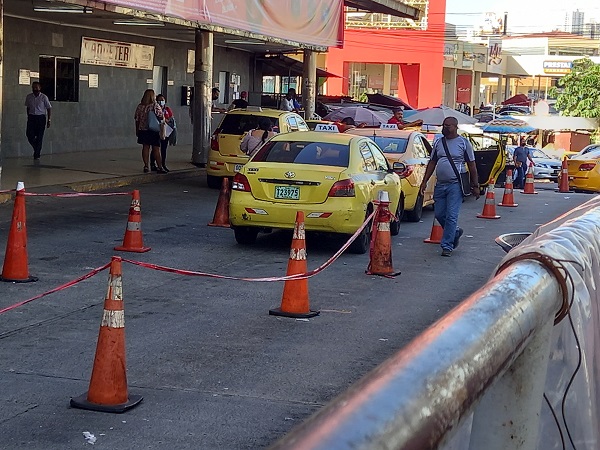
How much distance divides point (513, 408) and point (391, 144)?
15.3 m

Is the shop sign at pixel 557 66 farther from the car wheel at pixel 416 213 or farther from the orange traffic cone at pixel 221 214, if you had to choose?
the orange traffic cone at pixel 221 214

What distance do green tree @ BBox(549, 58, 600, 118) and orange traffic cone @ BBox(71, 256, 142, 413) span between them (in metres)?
56.6

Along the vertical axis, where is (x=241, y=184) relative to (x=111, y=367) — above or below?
above

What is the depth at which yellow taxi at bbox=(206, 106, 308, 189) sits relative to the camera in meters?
20.0

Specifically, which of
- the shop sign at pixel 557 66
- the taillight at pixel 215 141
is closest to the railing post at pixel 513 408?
the taillight at pixel 215 141

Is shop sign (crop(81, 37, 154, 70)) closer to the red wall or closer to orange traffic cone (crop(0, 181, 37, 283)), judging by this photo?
orange traffic cone (crop(0, 181, 37, 283))

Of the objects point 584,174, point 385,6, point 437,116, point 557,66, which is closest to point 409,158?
point 584,174

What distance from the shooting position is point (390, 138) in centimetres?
1750

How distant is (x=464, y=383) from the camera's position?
1.68 metres

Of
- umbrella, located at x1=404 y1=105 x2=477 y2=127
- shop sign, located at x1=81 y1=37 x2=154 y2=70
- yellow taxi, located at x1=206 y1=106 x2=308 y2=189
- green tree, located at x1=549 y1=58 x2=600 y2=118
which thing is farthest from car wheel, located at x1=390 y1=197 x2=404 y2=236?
green tree, located at x1=549 y1=58 x2=600 y2=118

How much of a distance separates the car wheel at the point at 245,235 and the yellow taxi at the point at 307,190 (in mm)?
14

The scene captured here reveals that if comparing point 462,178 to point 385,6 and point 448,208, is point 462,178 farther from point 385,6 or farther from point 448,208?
point 385,6

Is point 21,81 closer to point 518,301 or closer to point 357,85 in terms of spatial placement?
point 518,301

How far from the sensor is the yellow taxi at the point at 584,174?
2884cm
